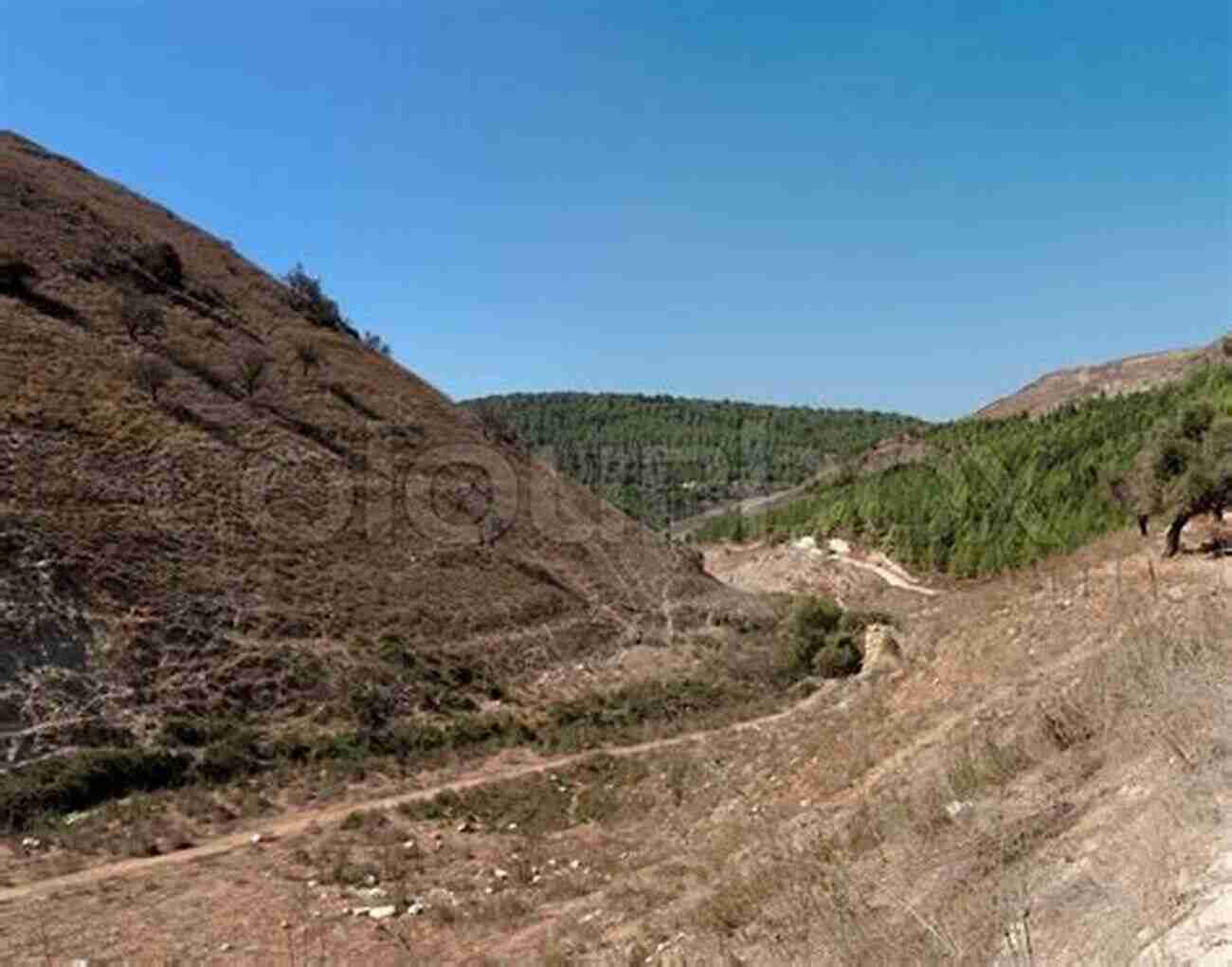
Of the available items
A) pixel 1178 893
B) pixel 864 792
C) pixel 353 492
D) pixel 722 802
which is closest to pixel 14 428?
pixel 353 492

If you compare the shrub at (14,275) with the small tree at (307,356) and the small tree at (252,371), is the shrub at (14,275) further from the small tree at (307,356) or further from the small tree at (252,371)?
the small tree at (307,356)

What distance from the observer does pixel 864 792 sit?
9.26 m

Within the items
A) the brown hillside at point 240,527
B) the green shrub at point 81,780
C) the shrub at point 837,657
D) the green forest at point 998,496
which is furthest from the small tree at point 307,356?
the green forest at point 998,496

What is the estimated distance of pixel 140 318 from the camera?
1692 inches

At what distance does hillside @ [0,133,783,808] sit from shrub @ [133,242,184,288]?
159 mm

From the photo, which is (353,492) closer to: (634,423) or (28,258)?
(28,258)

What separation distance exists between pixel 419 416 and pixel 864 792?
150 feet

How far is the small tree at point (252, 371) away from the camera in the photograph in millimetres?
43812

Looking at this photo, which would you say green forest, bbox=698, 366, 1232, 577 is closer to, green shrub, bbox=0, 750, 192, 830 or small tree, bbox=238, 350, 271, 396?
small tree, bbox=238, 350, 271, 396

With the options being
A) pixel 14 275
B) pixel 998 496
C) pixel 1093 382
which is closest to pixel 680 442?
pixel 1093 382

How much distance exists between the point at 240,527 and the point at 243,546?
1248mm

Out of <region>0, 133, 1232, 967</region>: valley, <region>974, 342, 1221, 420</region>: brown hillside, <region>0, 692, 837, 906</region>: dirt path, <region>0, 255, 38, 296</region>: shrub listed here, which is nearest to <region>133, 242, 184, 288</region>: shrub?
<region>0, 133, 1232, 967</region>: valley

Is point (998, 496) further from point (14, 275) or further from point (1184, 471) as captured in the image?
point (14, 275)

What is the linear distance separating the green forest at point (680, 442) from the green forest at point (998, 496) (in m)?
29.3
